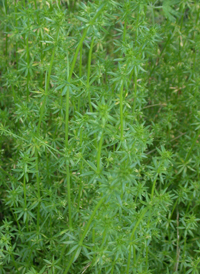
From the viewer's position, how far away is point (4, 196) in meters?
3.21

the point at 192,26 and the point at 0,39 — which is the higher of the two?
the point at 192,26

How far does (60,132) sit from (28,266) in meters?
1.20

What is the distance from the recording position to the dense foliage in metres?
2.12

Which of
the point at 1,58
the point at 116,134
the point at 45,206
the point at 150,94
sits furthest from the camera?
the point at 150,94

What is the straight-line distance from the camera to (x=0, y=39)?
12.5 ft

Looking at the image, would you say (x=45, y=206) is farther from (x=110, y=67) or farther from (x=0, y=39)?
(x=0, y=39)

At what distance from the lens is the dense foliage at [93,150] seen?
2.12 m

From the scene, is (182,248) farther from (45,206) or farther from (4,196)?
(4,196)

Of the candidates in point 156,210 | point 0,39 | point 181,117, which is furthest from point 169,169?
point 0,39

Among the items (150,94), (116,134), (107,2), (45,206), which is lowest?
(45,206)

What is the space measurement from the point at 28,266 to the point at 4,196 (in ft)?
2.45

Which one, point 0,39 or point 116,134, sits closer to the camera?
point 116,134

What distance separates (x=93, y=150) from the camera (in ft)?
8.16

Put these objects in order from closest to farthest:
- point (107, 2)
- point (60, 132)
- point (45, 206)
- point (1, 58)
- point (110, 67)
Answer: point (107, 2)
point (45, 206)
point (110, 67)
point (60, 132)
point (1, 58)
